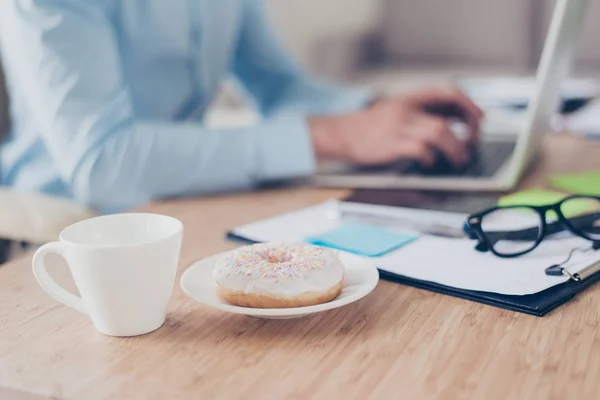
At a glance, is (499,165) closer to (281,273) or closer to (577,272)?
(577,272)

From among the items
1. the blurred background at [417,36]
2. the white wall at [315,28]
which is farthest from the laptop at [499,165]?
the white wall at [315,28]

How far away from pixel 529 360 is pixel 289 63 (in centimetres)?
123

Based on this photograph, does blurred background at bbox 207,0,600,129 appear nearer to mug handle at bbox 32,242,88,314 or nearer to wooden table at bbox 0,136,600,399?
wooden table at bbox 0,136,600,399

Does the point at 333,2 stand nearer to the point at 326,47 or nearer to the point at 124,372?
the point at 326,47

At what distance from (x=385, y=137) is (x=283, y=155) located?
0.17 meters

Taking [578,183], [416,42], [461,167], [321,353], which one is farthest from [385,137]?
[416,42]

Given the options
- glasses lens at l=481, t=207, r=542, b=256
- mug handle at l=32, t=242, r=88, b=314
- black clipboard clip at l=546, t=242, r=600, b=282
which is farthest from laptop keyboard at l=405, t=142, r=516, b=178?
mug handle at l=32, t=242, r=88, b=314

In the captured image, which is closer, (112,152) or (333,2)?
(112,152)

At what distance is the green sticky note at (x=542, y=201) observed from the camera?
2.58 feet

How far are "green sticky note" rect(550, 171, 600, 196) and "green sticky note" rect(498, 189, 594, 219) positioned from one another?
42mm

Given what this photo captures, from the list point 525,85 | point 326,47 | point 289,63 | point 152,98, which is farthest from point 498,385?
point 326,47

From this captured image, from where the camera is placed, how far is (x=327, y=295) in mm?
566

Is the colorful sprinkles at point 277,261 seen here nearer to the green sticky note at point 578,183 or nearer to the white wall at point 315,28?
the green sticky note at point 578,183

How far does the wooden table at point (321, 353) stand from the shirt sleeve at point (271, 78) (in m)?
0.94
